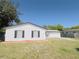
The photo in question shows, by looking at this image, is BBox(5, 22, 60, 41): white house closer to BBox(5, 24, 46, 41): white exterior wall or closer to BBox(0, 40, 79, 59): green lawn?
BBox(5, 24, 46, 41): white exterior wall

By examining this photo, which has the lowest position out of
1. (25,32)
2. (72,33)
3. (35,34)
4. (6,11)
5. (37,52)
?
(37,52)

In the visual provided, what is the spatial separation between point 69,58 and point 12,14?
70.8ft

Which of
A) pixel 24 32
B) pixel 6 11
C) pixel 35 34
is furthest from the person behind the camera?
pixel 6 11

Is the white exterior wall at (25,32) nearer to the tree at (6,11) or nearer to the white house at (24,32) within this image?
the white house at (24,32)

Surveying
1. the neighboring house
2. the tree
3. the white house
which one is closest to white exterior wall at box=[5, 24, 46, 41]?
the white house

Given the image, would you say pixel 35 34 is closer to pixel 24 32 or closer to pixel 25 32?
pixel 25 32

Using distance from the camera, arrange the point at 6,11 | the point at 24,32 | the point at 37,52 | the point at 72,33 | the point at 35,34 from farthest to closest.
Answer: the point at 72,33, the point at 6,11, the point at 35,34, the point at 24,32, the point at 37,52

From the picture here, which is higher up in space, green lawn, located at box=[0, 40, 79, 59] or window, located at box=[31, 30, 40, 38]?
window, located at box=[31, 30, 40, 38]

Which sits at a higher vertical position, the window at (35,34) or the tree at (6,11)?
the tree at (6,11)

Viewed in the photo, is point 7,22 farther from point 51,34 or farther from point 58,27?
point 58,27

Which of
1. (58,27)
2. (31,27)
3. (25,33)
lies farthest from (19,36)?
(58,27)

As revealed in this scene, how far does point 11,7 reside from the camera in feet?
93.2

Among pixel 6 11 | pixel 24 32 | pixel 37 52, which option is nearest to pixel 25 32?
pixel 24 32

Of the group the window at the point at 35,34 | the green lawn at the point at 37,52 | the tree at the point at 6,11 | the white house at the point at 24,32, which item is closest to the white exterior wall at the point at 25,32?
the white house at the point at 24,32
